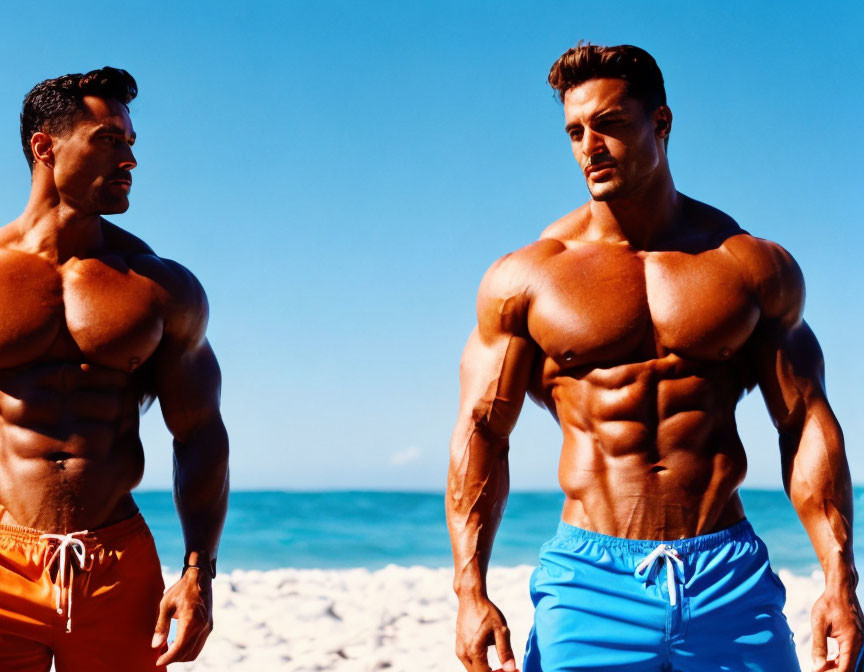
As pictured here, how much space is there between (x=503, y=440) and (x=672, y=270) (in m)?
0.67

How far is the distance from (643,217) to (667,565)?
99 centimetres

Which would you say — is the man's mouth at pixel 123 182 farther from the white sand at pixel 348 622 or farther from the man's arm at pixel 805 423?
the white sand at pixel 348 622

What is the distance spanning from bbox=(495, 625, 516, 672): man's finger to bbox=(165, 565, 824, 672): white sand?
11.8 ft

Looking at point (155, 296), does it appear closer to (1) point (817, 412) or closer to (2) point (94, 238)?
(2) point (94, 238)

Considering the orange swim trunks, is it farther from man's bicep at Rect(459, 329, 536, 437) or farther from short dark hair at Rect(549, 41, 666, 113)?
short dark hair at Rect(549, 41, 666, 113)

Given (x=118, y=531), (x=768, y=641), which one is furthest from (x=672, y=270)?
(x=118, y=531)

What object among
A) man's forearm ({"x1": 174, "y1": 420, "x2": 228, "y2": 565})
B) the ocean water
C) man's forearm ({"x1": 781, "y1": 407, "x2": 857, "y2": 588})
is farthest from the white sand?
the ocean water

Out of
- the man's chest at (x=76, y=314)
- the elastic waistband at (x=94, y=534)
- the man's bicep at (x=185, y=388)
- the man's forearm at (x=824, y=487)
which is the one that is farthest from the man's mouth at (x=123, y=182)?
the man's forearm at (x=824, y=487)

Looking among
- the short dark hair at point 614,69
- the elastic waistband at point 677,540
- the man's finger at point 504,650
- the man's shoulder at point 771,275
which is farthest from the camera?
the short dark hair at point 614,69

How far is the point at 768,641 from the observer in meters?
3.06

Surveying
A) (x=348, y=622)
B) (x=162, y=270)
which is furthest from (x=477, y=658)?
(x=348, y=622)

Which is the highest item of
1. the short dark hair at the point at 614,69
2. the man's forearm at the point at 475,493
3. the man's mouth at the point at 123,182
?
the short dark hair at the point at 614,69

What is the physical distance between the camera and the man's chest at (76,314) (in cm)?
345

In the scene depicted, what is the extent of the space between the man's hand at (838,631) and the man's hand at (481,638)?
2.58 feet
